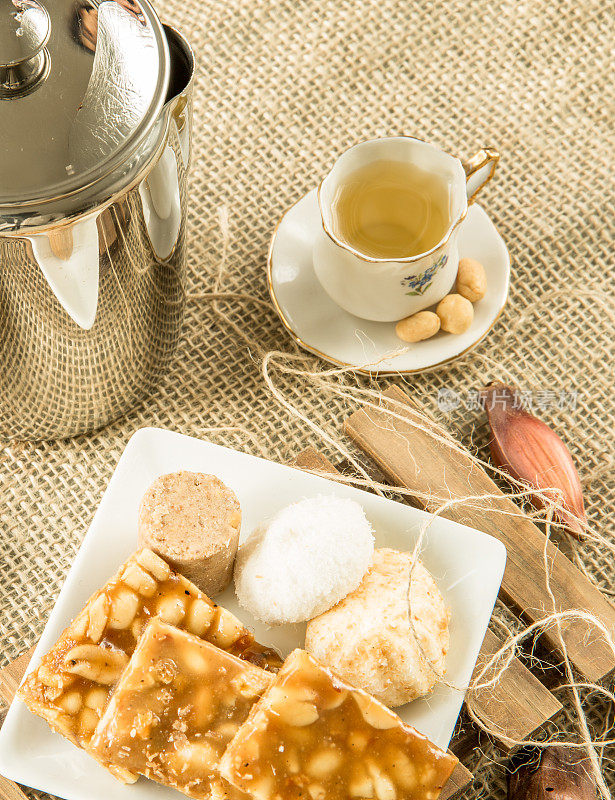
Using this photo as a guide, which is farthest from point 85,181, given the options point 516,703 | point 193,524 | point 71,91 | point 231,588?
point 516,703

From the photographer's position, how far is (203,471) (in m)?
0.93

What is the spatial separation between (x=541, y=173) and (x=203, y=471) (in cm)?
65

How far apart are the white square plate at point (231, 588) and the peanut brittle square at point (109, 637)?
0.04 metres

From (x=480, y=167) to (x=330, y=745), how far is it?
0.65m

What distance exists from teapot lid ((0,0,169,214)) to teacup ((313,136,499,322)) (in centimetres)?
30

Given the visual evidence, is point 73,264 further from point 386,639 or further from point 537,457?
point 537,457

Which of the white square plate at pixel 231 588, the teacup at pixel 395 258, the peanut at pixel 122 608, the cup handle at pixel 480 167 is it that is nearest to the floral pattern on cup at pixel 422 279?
the teacup at pixel 395 258

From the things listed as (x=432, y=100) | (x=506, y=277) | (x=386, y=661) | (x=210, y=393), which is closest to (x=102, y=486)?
(x=210, y=393)

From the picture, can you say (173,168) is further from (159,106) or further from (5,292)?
(5,292)

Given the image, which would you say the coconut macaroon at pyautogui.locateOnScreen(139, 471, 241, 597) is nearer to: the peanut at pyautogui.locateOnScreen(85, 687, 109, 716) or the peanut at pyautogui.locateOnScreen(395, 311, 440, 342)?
the peanut at pyautogui.locateOnScreen(85, 687, 109, 716)

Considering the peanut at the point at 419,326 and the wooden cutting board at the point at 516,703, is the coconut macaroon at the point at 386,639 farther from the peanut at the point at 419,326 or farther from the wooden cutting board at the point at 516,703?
the peanut at the point at 419,326

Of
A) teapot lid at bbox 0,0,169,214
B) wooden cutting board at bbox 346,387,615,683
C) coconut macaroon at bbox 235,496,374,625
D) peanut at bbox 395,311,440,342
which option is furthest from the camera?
peanut at bbox 395,311,440,342

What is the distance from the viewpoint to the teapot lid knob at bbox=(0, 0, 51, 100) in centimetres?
71

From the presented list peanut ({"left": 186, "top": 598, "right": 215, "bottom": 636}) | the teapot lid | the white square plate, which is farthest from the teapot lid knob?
peanut ({"left": 186, "top": 598, "right": 215, "bottom": 636})
